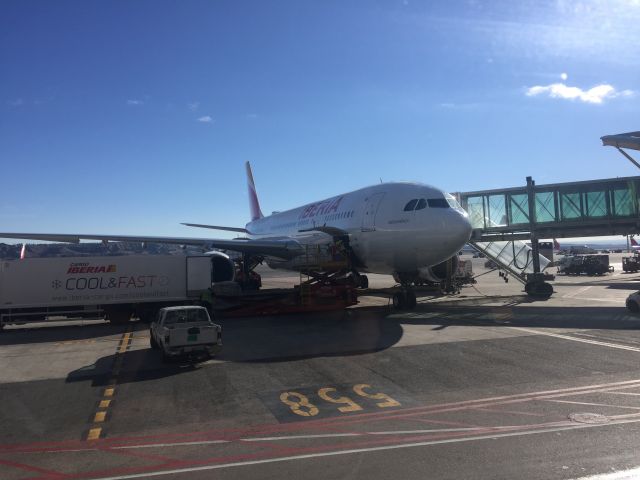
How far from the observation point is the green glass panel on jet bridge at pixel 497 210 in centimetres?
2978

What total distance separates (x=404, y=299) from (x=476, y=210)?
36.1ft

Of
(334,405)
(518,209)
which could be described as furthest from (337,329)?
→ (518,209)

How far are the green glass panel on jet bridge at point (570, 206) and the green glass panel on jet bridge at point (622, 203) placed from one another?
172 centimetres

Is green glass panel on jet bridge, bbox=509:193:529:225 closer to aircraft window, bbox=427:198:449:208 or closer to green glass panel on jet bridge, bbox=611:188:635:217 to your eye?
green glass panel on jet bridge, bbox=611:188:635:217

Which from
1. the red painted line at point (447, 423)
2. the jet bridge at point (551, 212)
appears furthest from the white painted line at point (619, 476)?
the jet bridge at point (551, 212)

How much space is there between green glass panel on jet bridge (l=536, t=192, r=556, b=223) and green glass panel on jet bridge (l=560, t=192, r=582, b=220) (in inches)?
17.6

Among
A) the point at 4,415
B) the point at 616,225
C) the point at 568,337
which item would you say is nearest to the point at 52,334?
the point at 4,415

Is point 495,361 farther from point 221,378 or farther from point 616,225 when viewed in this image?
point 616,225

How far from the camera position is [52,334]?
1866 cm

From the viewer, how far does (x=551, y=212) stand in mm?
28625

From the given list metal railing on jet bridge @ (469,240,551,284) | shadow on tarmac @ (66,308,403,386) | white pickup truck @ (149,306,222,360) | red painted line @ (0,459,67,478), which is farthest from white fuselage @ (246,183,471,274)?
red painted line @ (0,459,67,478)

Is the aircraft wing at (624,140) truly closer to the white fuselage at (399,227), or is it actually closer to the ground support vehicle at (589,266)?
the white fuselage at (399,227)

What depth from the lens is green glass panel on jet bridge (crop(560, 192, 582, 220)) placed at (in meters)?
28.1

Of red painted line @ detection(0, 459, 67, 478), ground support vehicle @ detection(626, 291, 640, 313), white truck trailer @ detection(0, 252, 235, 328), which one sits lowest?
red painted line @ detection(0, 459, 67, 478)
